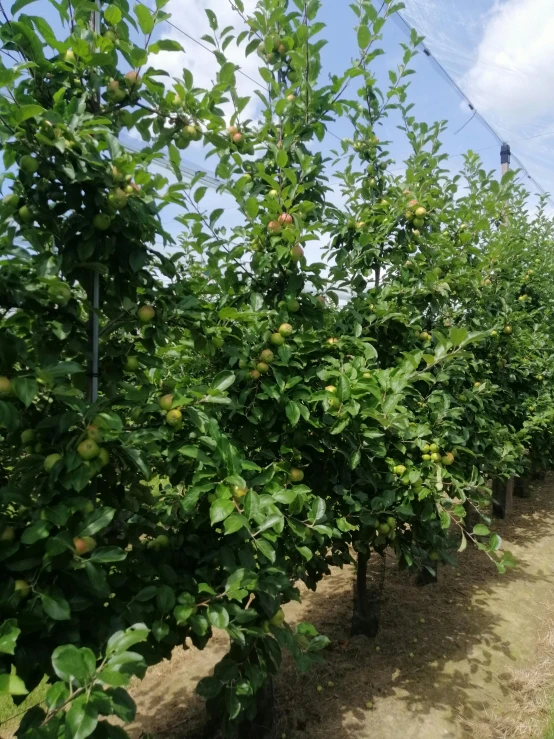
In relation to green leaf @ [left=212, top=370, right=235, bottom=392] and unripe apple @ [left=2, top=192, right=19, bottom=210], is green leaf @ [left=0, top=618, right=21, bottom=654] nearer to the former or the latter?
green leaf @ [left=212, top=370, right=235, bottom=392]

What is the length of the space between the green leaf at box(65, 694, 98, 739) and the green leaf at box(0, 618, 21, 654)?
0.15 meters

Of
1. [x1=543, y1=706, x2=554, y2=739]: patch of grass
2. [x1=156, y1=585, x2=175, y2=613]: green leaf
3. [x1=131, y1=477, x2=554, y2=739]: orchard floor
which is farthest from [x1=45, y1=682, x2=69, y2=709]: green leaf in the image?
[x1=543, y1=706, x2=554, y2=739]: patch of grass

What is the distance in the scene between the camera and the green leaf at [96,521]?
128 centimetres

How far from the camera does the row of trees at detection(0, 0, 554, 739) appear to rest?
130 cm

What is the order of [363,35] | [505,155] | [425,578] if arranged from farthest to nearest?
[505,155] → [425,578] → [363,35]

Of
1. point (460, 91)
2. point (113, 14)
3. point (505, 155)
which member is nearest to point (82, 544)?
point (113, 14)

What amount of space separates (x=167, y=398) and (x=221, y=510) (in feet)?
1.24

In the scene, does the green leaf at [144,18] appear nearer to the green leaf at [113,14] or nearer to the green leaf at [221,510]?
the green leaf at [113,14]

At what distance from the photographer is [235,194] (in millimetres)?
2234

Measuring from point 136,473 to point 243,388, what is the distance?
68 cm

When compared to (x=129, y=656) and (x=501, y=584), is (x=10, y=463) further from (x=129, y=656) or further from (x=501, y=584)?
(x=501, y=584)

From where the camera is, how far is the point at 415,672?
10.5ft

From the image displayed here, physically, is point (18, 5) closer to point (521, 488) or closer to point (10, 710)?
point (10, 710)

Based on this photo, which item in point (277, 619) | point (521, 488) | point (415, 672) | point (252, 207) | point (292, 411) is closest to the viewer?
point (277, 619)
